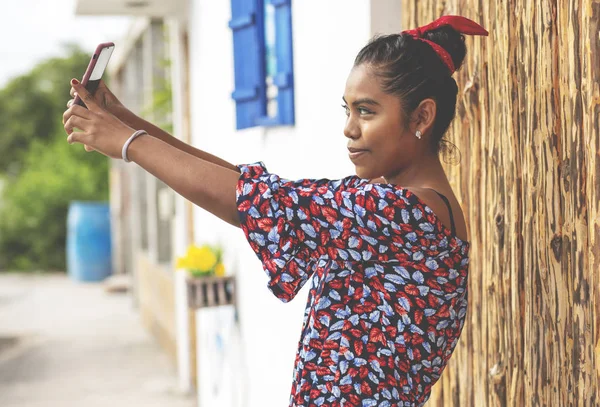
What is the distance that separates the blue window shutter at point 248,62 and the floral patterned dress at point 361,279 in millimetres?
1828

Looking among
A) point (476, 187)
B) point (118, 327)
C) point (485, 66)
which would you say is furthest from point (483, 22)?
point (118, 327)

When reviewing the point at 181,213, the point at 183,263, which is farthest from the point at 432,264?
the point at 181,213

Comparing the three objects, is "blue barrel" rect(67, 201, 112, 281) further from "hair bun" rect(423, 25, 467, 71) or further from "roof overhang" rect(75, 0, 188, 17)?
"hair bun" rect(423, 25, 467, 71)

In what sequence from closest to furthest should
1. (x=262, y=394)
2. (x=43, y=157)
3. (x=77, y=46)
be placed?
(x=262, y=394), (x=43, y=157), (x=77, y=46)

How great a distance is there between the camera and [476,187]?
217 centimetres

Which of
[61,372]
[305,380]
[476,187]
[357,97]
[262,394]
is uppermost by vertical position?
[357,97]

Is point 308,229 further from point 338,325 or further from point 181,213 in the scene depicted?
point 181,213

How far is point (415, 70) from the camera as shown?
155 cm

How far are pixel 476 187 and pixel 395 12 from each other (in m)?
0.63

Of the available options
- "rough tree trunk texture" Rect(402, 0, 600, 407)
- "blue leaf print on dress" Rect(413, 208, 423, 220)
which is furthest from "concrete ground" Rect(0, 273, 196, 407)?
"blue leaf print on dress" Rect(413, 208, 423, 220)

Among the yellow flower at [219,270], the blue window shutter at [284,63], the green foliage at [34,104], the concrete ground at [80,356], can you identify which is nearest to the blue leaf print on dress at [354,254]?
the blue window shutter at [284,63]

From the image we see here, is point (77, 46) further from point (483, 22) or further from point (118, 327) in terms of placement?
Answer: point (483, 22)

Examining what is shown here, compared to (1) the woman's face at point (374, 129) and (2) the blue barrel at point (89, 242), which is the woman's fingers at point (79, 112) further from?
(2) the blue barrel at point (89, 242)

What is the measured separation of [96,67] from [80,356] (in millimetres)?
6288
